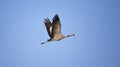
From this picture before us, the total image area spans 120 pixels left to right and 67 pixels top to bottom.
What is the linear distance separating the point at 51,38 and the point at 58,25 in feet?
4.31

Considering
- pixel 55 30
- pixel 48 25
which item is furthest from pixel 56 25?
pixel 48 25

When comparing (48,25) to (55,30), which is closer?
(55,30)

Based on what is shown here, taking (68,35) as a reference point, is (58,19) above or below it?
above

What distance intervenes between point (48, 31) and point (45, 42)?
102 centimetres

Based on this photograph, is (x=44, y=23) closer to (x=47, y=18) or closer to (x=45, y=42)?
(x=47, y=18)

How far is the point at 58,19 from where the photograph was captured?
2056 centimetres

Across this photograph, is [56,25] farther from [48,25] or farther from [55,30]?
[48,25]

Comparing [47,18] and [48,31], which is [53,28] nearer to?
[48,31]

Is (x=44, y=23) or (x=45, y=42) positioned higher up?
(x=44, y=23)

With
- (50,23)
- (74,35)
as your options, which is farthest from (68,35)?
(50,23)

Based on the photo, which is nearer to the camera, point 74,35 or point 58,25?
point 58,25

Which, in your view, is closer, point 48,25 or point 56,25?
point 56,25

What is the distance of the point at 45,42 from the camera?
2134 cm

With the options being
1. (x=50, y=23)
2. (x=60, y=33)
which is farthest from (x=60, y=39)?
(x=50, y=23)
